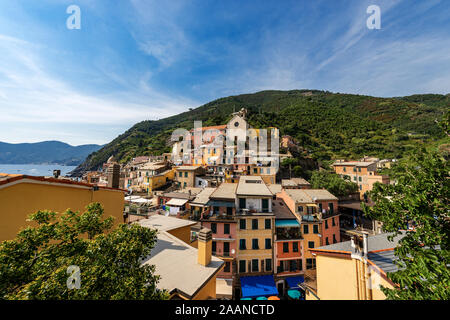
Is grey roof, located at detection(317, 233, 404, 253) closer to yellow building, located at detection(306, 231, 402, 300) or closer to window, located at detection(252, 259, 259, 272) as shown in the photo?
yellow building, located at detection(306, 231, 402, 300)

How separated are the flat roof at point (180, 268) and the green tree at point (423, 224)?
6033 millimetres

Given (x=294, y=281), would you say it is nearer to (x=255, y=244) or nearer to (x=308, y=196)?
(x=255, y=244)

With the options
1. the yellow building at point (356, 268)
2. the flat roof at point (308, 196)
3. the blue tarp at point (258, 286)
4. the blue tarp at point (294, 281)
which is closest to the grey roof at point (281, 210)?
the flat roof at point (308, 196)

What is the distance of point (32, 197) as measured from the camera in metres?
6.03

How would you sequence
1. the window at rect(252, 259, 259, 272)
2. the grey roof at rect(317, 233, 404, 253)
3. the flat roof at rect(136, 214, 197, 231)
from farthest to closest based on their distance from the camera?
the window at rect(252, 259, 259, 272)
the flat roof at rect(136, 214, 197, 231)
the grey roof at rect(317, 233, 404, 253)

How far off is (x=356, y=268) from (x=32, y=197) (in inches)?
530

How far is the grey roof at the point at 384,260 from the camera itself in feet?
22.5

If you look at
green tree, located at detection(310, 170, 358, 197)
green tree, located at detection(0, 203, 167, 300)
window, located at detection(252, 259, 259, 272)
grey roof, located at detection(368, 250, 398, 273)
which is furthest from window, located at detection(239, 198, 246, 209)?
green tree, located at detection(310, 170, 358, 197)

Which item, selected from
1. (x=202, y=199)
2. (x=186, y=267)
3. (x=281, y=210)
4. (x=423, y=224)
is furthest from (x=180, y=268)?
(x=281, y=210)

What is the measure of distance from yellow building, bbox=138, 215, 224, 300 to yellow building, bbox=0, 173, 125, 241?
4.20 meters

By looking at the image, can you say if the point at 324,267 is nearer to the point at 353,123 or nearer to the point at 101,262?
the point at 101,262

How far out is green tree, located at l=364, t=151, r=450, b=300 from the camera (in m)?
4.10
